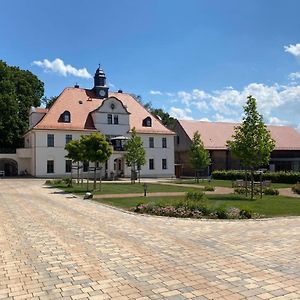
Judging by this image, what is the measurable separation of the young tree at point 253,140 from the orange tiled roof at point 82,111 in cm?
2898

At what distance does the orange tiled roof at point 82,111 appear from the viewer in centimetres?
4828

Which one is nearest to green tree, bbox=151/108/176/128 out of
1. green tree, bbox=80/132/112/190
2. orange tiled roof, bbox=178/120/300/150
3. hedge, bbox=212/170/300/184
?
orange tiled roof, bbox=178/120/300/150

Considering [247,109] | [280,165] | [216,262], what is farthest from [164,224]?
[280,165]

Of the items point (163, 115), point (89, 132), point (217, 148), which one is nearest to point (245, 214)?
point (89, 132)

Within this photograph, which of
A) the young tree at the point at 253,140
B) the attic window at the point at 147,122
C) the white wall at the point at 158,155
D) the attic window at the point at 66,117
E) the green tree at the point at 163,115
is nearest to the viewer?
the young tree at the point at 253,140

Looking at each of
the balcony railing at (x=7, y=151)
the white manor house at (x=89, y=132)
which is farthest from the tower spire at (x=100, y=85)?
the balcony railing at (x=7, y=151)

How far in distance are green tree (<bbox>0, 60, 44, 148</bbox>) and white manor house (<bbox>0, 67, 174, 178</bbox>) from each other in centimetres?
227

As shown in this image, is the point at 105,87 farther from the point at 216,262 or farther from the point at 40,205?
the point at 216,262

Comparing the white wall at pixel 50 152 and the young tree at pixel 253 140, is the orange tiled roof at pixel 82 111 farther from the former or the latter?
the young tree at pixel 253 140

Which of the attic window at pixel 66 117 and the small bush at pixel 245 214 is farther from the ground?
the attic window at pixel 66 117

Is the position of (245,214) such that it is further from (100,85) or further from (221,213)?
(100,85)

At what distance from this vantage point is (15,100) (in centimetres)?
5316

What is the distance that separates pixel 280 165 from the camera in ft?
190

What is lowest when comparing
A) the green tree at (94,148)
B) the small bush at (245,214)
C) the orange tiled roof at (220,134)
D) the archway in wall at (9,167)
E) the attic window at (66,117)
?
the small bush at (245,214)
